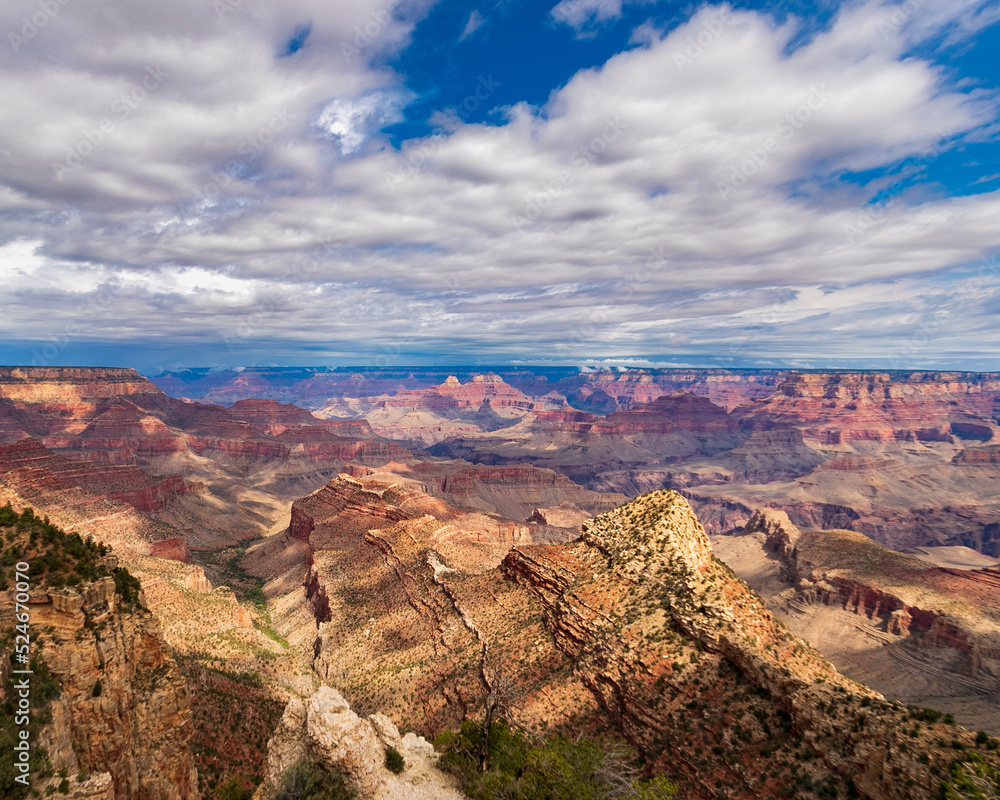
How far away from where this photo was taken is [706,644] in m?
29.4

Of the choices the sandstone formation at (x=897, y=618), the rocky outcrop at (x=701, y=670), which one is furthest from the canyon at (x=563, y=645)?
the sandstone formation at (x=897, y=618)

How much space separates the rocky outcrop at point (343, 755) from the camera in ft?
80.7

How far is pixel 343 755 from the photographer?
24484 millimetres

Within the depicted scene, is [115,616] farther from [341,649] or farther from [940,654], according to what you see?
[940,654]

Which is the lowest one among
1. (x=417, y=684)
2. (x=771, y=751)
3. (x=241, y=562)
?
(x=241, y=562)

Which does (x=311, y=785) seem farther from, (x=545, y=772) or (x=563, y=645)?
(x=563, y=645)

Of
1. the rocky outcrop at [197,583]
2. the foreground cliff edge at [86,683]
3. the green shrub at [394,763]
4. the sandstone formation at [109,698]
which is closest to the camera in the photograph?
the foreground cliff edge at [86,683]

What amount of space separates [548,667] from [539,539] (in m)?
93.5

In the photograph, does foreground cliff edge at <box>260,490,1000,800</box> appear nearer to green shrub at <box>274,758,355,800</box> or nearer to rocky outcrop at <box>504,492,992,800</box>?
rocky outcrop at <box>504,492,992,800</box>

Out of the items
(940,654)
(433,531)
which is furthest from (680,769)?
(940,654)

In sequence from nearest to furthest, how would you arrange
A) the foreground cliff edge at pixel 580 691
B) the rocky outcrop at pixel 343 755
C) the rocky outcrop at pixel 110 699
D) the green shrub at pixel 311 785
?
the rocky outcrop at pixel 110 699 < the foreground cliff edge at pixel 580 691 < the green shrub at pixel 311 785 < the rocky outcrop at pixel 343 755

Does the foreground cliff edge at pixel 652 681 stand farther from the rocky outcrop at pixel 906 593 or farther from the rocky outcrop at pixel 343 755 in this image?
the rocky outcrop at pixel 906 593
